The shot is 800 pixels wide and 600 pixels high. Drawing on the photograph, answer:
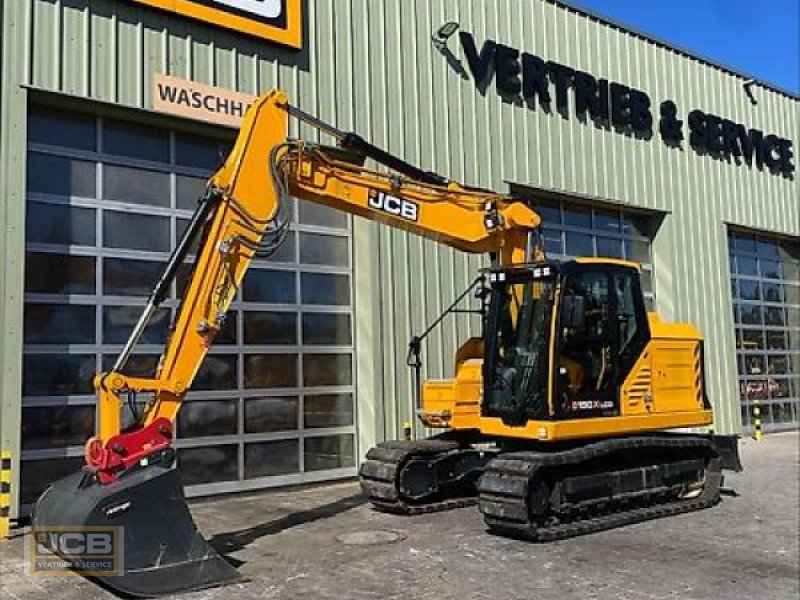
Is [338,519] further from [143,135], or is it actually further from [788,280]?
[788,280]

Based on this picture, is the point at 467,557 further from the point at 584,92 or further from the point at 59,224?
the point at 584,92

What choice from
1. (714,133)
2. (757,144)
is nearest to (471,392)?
(714,133)

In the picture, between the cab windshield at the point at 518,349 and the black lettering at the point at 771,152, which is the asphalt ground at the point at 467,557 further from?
the black lettering at the point at 771,152

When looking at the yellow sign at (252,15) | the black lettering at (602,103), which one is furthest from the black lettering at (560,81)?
the yellow sign at (252,15)

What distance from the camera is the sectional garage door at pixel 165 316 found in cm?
962

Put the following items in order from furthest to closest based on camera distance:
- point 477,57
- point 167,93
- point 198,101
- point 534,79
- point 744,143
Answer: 1. point 744,143
2. point 534,79
3. point 477,57
4. point 198,101
5. point 167,93

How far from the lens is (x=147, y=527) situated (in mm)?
6293

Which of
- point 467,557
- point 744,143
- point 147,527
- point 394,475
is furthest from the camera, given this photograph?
point 744,143

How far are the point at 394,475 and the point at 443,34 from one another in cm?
742

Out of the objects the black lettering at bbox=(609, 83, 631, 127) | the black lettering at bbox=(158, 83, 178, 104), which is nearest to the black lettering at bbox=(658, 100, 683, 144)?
the black lettering at bbox=(609, 83, 631, 127)

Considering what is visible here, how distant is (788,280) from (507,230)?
14.5 metres

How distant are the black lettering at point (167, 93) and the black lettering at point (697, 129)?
38.8 feet

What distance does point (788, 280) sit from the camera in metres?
20.9

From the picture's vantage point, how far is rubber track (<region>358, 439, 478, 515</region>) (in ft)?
30.4
